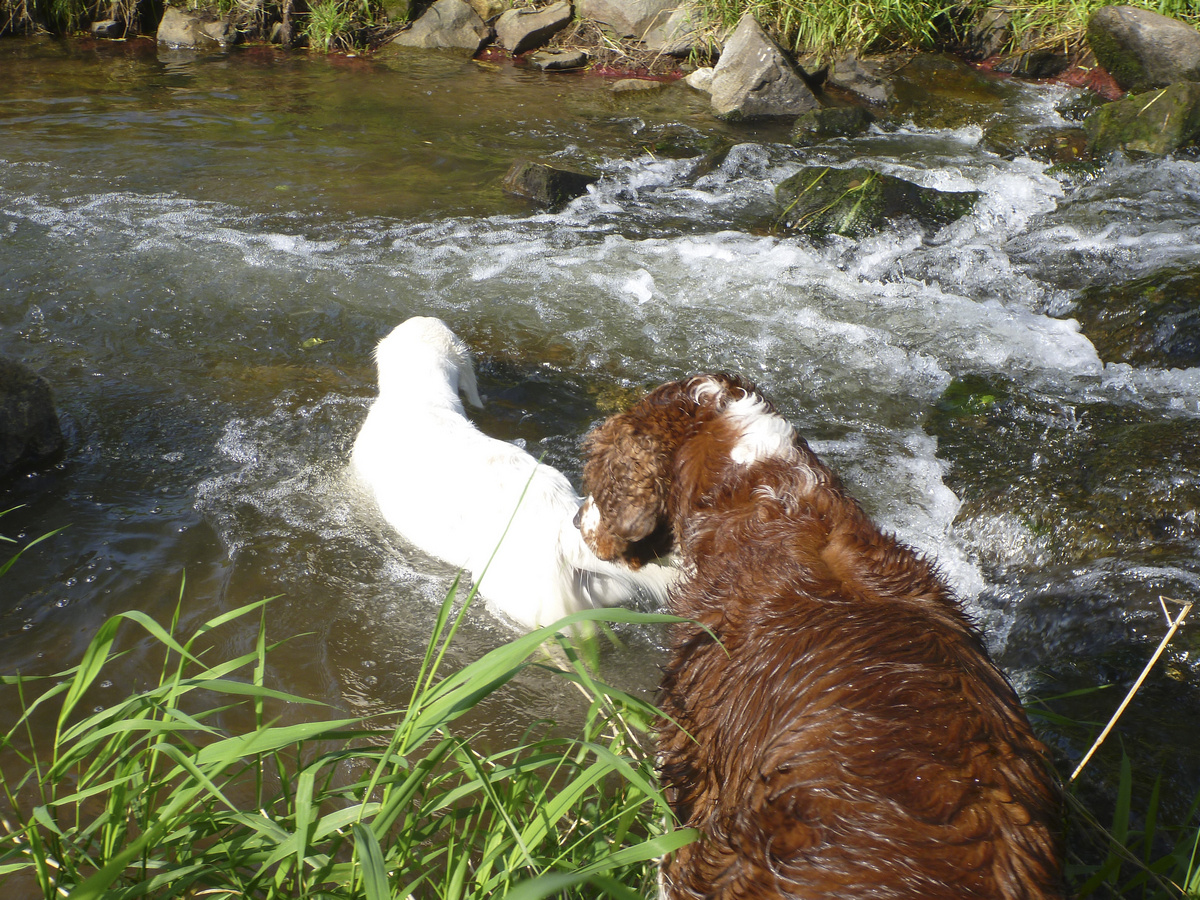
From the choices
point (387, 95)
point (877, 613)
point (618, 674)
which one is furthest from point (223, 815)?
point (387, 95)

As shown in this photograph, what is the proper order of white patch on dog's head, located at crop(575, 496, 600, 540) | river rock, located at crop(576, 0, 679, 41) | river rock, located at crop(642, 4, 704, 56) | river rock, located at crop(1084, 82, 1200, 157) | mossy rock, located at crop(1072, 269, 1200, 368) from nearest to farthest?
1. white patch on dog's head, located at crop(575, 496, 600, 540)
2. mossy rock, located at crop(1072, 269, 1200, 368)
3. river rock, located at crop(1084, 82, 1200, 157)
4. river rock, located at crop(642, 4, 704, 56)
5. river rock, located at crop(576, 0, 679, 41)

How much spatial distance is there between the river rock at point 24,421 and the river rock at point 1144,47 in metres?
10.0

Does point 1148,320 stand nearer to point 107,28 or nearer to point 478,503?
point 478,503

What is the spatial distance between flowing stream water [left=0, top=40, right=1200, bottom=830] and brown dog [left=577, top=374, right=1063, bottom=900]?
3.12 feet

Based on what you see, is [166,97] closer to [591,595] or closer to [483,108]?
[483,108]

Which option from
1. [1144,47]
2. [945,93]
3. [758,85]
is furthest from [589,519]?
[1144,47]

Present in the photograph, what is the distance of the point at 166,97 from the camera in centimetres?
933

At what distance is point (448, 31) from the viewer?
1243 centimetres

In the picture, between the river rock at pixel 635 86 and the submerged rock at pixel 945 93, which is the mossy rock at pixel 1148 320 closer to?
the submerged rock at pixel 945 93

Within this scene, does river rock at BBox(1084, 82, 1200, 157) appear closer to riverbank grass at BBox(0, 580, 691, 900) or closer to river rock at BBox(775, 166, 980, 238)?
river rock at BBox(775, 166, 980, 238)

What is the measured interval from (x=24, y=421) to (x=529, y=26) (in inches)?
419

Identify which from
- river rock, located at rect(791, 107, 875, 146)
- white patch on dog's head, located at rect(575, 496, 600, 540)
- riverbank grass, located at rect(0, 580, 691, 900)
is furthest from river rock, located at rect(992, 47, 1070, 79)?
riverbank grass, located at rect(0, 580, 691, 900)

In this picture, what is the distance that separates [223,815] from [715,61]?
11876mm

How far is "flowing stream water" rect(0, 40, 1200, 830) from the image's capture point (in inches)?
117
